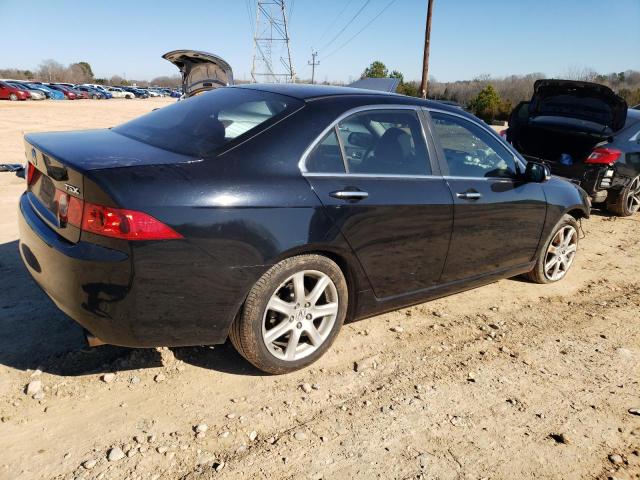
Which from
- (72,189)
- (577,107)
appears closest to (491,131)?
(72,189)

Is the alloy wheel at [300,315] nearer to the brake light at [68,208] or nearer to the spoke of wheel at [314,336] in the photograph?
the spoke of wheel at [314,336]

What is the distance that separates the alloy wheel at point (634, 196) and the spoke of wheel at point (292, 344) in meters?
6.67

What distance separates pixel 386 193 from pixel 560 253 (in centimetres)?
257

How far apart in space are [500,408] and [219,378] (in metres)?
1.60

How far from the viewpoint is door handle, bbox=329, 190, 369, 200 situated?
288 cm

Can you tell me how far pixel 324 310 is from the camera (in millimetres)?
3006

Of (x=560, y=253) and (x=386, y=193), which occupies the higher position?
(x=386, y=193)

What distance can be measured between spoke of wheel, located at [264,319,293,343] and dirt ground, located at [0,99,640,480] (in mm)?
295

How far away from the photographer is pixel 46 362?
2959mm

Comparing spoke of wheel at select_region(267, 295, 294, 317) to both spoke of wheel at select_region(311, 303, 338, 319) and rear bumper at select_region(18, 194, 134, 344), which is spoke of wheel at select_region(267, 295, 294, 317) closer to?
spoke of wheel at select_region(311, 303, 338, 319)

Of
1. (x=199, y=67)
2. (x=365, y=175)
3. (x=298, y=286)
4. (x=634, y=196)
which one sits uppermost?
(x=199, y=67)

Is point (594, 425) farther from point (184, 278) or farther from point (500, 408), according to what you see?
point (184, 278)

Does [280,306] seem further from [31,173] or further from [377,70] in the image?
[377,70]

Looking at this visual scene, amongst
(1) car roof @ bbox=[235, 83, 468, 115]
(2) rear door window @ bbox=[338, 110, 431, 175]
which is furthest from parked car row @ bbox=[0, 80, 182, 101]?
(2) rear door window @ bbox=[338, 110, 431, 175]
